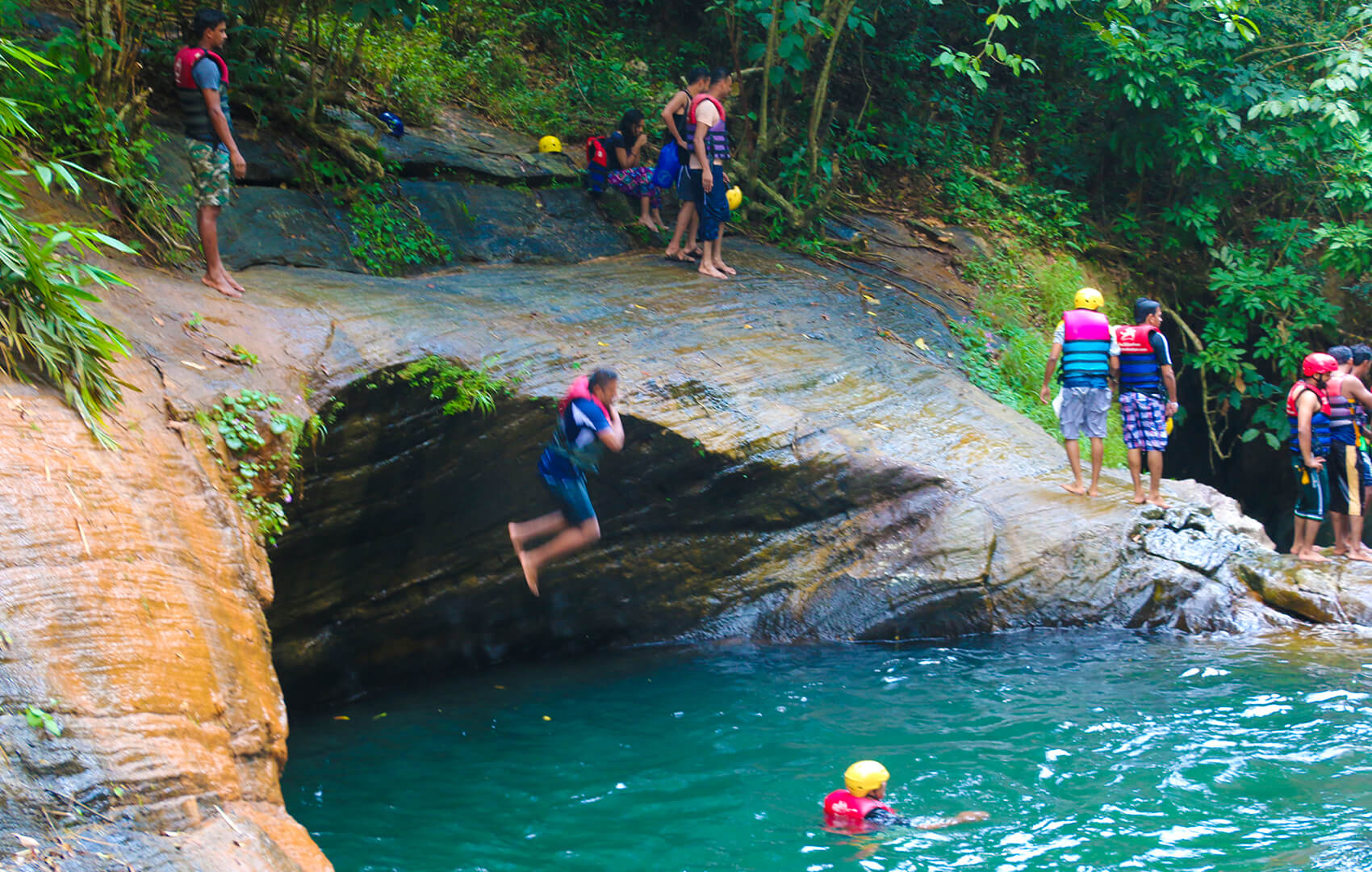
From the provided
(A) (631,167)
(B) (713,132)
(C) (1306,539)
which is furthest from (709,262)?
(C) (1306,539)

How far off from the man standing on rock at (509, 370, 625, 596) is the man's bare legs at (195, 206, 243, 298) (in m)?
2.45

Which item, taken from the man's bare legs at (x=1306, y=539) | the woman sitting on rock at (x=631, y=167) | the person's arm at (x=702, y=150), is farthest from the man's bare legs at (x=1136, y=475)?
the woman sitting on rock at (x=631, y=167)

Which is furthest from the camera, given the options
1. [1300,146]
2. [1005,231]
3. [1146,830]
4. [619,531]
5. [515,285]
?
[1005,231]

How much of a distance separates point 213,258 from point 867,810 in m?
5.34

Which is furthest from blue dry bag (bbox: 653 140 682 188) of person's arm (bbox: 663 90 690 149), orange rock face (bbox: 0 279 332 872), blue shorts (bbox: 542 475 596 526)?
orange rock face (bbox: 0 279 332 872)

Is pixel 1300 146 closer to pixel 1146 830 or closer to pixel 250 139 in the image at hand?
pixel 1146 830

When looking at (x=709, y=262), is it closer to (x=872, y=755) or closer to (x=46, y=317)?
(x=872, y=755)

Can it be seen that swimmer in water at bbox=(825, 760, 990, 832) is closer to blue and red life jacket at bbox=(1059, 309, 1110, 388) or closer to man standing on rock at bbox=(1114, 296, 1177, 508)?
man standing on rock at bbox=(1114, 296, 1177, 508)

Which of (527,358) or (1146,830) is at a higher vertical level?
(527,358)

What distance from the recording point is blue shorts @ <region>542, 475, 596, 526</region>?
6.32m

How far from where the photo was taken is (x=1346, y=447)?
8594 millimetres

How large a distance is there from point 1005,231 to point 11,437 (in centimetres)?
1131

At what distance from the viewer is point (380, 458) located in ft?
22.3

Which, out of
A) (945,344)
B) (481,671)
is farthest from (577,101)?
(481,671)
